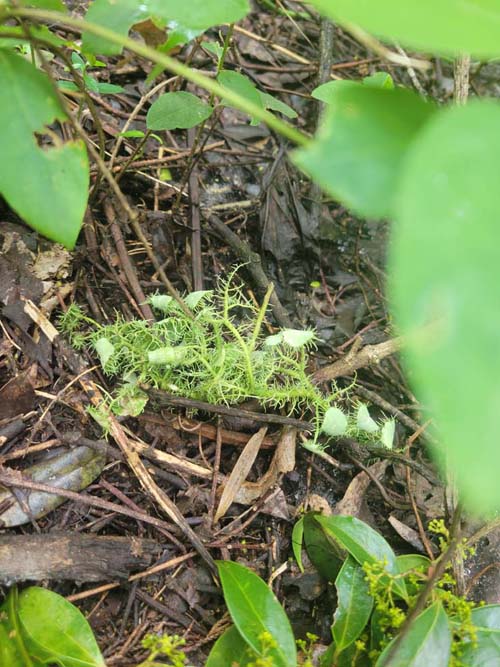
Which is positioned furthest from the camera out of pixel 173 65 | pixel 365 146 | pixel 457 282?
pixel 173 65

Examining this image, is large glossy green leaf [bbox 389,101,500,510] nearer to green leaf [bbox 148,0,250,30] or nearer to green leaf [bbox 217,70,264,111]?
green leaf [bbox 148,0,250,30]

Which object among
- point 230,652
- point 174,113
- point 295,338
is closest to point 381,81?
point 174,113

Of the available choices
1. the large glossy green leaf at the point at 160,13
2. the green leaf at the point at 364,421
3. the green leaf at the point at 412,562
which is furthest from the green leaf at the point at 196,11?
the green leaf at the point at 412,562

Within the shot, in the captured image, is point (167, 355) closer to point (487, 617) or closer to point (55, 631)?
point (55, 631)

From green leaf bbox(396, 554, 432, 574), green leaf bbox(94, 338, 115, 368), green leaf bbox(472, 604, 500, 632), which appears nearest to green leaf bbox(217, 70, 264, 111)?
green leaf bbox(94, 338, 115, 368)

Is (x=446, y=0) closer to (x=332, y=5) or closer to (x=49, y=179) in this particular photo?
(x=332, y=5)
